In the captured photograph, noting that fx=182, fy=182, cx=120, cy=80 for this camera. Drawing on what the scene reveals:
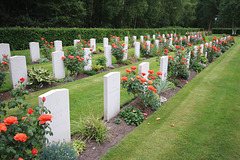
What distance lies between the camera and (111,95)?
13.2ft

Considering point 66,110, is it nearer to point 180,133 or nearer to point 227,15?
point 180,133

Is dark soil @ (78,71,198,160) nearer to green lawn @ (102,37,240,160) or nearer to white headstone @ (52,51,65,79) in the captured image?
green lawn @ (102,37,240,160)

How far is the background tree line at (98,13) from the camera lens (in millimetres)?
23344

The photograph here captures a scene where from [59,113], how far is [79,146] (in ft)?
2.17

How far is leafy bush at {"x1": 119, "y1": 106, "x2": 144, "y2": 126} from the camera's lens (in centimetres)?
404

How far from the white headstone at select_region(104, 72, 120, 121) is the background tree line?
64.0 ft

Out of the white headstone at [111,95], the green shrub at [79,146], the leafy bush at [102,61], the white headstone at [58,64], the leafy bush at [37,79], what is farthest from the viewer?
the leafy bush at [102,61]

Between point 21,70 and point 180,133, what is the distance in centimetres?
505

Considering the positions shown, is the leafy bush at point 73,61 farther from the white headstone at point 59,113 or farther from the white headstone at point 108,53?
the white headstone at point 59,113

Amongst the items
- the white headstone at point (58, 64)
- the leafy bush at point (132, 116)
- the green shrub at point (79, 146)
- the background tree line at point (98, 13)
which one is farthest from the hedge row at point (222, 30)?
the green shrub at point (79, 146)

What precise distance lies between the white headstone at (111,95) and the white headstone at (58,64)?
3.51 metres

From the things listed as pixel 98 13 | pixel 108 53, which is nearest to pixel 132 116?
pixel 108 53

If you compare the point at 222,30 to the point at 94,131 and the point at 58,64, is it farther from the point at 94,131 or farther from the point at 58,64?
the point at 94,131

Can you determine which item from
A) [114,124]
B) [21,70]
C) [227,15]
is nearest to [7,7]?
[21,70]
